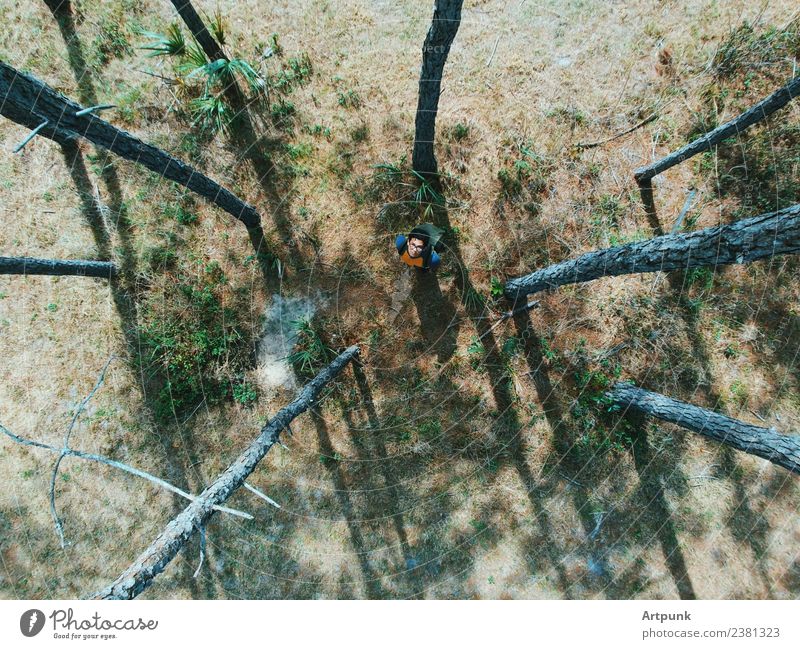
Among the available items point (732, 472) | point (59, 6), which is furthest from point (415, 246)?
point (59, 6)

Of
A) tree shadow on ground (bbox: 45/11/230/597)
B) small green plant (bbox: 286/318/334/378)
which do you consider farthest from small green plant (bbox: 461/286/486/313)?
tree shadow on ground (bbox: 45/11/230/597)

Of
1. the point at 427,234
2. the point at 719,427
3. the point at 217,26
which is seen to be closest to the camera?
the point at 719,427

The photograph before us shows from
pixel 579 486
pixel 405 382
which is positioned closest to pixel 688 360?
pixel 579 486

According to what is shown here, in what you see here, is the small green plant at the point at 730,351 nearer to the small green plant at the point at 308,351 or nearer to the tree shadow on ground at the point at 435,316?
the tree shadow on ground at the point at 435,316

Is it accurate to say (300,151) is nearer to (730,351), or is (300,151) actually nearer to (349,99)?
(349,99)

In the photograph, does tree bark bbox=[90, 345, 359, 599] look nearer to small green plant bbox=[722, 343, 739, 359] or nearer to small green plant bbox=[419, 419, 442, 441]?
small green plant bbox=[419, 419, 442, 441]

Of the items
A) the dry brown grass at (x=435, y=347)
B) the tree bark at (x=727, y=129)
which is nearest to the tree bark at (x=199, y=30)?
the dry brown grass at (x=435, y=347)

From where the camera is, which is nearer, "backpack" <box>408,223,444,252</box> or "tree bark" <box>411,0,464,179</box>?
"tree bark" <box>411,0,464,179</box>
